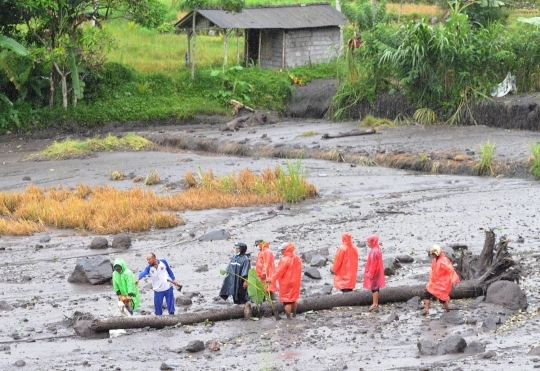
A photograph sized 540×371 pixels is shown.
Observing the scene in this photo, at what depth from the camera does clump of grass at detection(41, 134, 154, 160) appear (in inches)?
1054

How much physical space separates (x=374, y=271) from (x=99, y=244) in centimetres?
623

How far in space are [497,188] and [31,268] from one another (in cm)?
1059

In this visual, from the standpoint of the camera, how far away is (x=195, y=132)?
99.6 ft

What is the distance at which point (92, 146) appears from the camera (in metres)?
27.6

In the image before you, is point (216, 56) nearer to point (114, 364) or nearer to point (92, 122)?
point (92, 122)

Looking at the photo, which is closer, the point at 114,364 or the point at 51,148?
the point at 114,364

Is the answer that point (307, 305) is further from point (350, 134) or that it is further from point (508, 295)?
point (350, 134)

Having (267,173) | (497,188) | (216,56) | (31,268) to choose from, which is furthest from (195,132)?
(31,268)

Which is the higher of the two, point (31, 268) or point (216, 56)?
point (216, 56)

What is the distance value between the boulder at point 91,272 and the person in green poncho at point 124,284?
6.81 ft

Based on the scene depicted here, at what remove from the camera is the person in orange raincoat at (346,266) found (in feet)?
39.0

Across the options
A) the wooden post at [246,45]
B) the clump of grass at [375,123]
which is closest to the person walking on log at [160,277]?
the clump of grass at [375,123]

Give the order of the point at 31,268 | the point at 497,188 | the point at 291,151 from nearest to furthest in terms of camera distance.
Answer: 1. the point at 31,268
2. the point at 497,188
3. the point at 291,151

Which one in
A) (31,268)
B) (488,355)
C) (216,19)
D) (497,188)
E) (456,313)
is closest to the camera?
(488,355)
